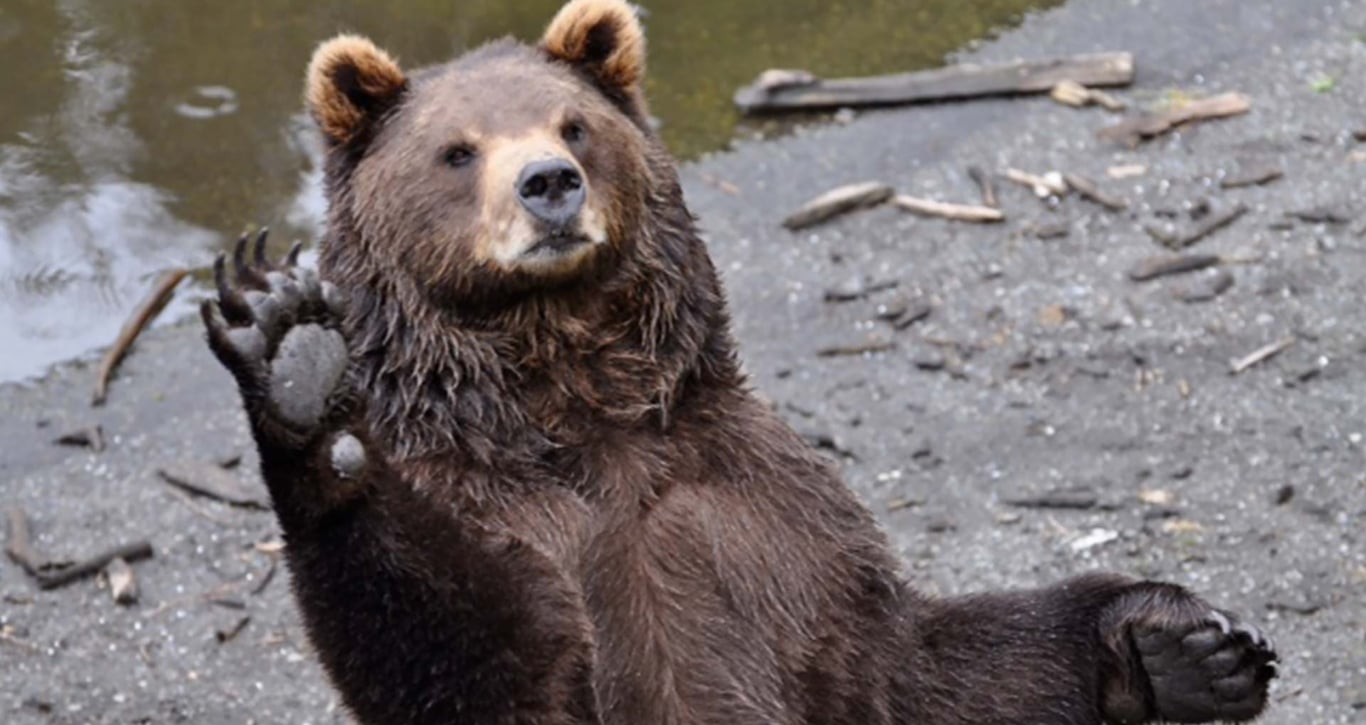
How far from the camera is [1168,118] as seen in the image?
9375 mm

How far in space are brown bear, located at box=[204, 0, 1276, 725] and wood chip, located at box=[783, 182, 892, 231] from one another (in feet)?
12.6

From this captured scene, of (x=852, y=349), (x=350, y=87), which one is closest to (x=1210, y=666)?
(x=350, y=87)

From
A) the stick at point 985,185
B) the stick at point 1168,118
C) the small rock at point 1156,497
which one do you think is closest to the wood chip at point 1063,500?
the small rock at point 1156,497

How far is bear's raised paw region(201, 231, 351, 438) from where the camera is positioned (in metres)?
4.02

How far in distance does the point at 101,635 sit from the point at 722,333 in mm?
2919

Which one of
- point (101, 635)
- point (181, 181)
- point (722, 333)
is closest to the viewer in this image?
point (722, 333)

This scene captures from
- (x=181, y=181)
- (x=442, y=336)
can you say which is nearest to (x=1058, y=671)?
(x=442, y=336)

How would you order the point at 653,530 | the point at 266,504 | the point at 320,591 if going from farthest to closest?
the point at 266,504, the point at 653,530, the point at 320,591

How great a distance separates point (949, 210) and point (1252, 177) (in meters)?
1.30

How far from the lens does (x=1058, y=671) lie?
16.6 feet

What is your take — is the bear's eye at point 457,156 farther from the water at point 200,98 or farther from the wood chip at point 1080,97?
the wood chip at point 1080,97

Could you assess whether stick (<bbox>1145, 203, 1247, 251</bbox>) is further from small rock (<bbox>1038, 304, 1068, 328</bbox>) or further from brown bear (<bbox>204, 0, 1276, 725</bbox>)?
brown bear (<bbox>204, 0, 1276, 725</bbox>)

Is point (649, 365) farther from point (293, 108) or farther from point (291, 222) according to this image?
point (293, 108)

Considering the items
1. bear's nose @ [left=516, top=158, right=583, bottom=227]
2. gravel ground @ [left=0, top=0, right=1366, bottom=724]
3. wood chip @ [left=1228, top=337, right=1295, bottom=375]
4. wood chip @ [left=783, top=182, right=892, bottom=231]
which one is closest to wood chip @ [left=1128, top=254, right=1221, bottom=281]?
gravel ground @ [left=0, top=0, right=1366, bottom=724]
